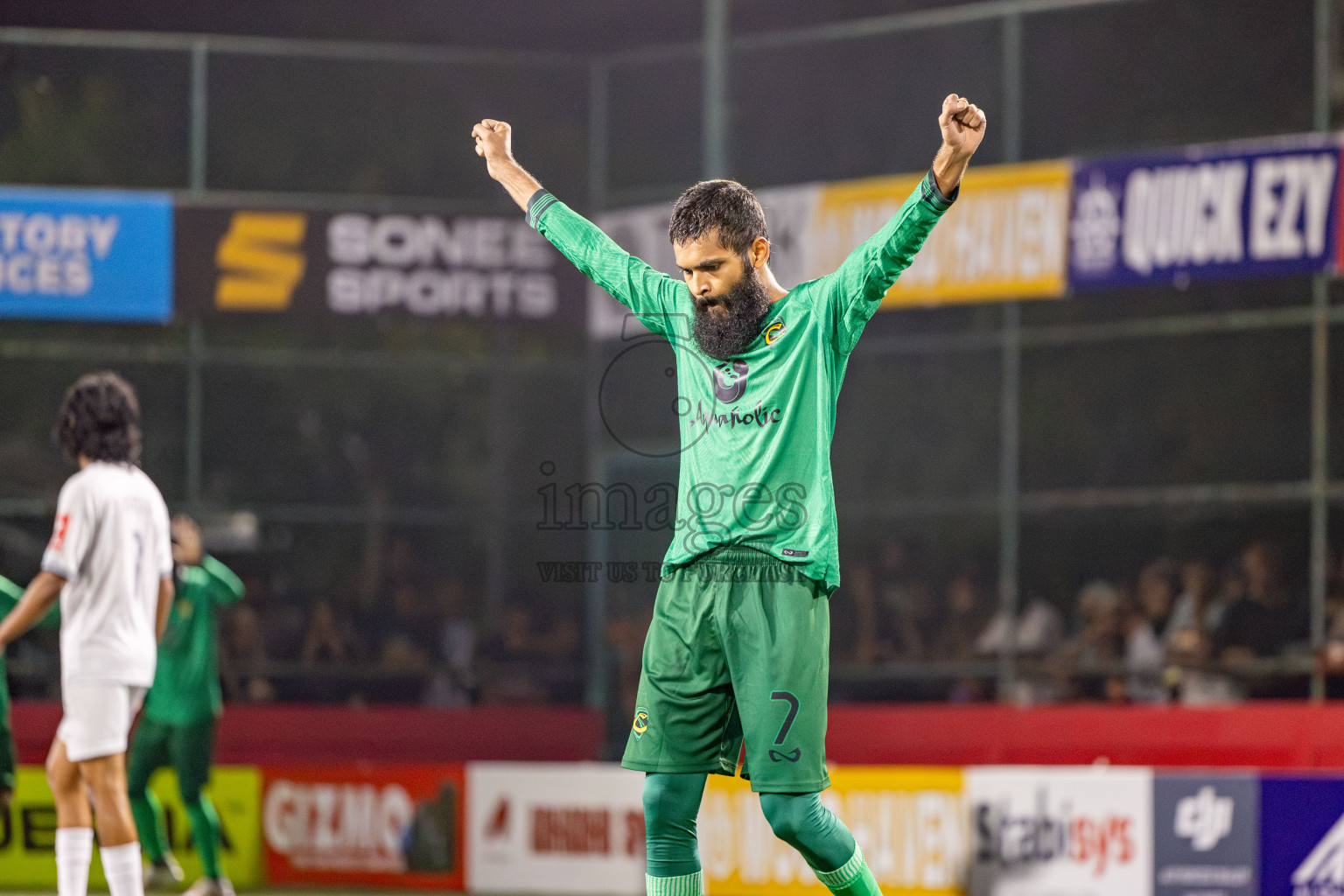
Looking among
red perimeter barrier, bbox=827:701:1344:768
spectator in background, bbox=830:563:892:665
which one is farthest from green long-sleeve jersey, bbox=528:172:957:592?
spectator in background, bbox=830:563:892:665

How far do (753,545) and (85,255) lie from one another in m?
13.0

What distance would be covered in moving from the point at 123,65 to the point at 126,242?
2476 millimetres

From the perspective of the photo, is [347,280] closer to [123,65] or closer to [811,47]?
[123,65]

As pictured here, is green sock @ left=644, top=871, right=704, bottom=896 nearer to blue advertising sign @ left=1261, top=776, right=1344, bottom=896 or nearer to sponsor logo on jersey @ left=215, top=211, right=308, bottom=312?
blue advertising sign @ left=1261, top=776, right=1344, bottom=896

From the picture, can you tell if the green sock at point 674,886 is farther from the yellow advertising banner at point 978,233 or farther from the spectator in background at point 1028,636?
the spectator in background at point 1028,636

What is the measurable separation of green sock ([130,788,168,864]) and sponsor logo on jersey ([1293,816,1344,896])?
6.15 m

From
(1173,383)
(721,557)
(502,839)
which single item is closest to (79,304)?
(502,839)

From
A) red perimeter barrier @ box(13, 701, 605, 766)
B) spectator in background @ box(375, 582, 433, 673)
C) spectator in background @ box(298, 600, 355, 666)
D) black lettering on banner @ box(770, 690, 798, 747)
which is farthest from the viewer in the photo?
spectator in background @ box(375, 582, 433, 673)

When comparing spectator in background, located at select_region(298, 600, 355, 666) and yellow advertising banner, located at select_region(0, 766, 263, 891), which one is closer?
yellow advertising banner, located at select_region(0, 766, 263, 891)

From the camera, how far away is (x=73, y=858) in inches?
281

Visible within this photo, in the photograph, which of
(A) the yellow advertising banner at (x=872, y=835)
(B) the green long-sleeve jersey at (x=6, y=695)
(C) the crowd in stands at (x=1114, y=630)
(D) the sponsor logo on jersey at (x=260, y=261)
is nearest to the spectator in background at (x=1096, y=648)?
(C) the crowd in stands at (x=1114, y=630)

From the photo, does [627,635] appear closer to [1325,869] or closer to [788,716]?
[1325,869]

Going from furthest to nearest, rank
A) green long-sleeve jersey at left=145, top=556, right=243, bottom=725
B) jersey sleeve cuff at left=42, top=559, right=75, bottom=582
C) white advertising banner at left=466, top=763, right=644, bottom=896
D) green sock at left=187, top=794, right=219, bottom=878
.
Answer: white advertising banner at left=466, top=763, right=644, bottom=896, green long-sleeve jersey at left=145, top=556, right=243, bottom=725, green sock at left=187, top=794, right=219, bottom=878, jersey sleeve cuff at left=42, top=559, right=75, bottom=582

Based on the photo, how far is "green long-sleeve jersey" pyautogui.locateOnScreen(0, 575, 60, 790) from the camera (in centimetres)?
851
